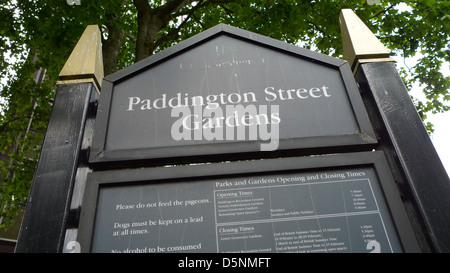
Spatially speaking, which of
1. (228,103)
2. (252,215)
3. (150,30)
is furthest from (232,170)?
(150,30)

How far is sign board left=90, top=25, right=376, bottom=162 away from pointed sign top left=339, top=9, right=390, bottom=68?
120 millimetres

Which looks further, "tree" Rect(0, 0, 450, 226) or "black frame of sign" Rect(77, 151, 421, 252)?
"tree" Rect(0, 0, 450, 226)

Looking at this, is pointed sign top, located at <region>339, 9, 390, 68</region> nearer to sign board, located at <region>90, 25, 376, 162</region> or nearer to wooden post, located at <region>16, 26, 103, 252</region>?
sign board, located at <region>90, 25, 376, 162</region>

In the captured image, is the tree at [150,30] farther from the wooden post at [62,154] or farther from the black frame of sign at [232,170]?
the black frame of sign at [232,170]

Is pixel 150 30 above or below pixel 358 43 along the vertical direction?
above

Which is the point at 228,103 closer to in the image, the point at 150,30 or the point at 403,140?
the point at 403,140

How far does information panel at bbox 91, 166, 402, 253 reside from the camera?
1.49 m

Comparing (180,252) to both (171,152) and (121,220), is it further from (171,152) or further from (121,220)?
(171,152)

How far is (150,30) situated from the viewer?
6.48 meters

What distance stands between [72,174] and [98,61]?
0.90 m

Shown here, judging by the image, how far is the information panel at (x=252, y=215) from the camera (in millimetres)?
1485

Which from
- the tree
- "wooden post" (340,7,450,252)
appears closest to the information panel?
"wooden post" (340,7,450,252)

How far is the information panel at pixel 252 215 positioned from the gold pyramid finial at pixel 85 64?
0.84m

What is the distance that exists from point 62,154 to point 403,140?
193 centimetres
